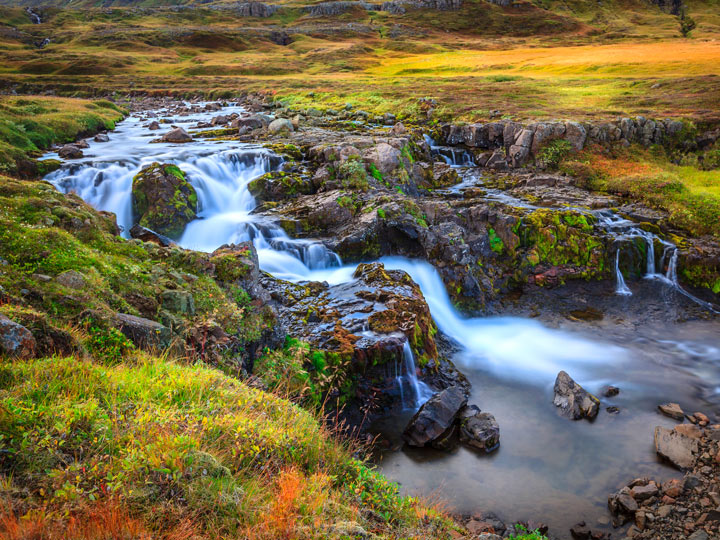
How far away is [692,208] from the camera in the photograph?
792 inches

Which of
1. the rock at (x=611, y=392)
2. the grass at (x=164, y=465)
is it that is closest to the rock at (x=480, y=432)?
the rock at (x=611, y=392)

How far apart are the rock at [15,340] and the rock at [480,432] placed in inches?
340

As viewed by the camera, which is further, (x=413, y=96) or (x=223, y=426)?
(x=413, y=96)

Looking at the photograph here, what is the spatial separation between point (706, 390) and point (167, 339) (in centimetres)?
1417

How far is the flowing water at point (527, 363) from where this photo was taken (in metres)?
9.21

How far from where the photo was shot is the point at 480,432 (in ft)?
33.3

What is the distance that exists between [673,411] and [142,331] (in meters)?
A: 12.6

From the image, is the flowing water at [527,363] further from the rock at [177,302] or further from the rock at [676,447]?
the rock at [177,302]

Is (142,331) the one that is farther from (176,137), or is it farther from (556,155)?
(556,155)

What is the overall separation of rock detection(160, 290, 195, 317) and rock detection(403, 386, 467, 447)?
558cm

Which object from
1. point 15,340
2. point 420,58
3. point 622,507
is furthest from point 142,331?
point 420,58

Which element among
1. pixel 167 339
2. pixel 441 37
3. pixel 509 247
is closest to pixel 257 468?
pixel 167 339

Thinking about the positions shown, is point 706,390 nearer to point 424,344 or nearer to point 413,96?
point 424,344

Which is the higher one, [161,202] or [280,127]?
[280,127]
